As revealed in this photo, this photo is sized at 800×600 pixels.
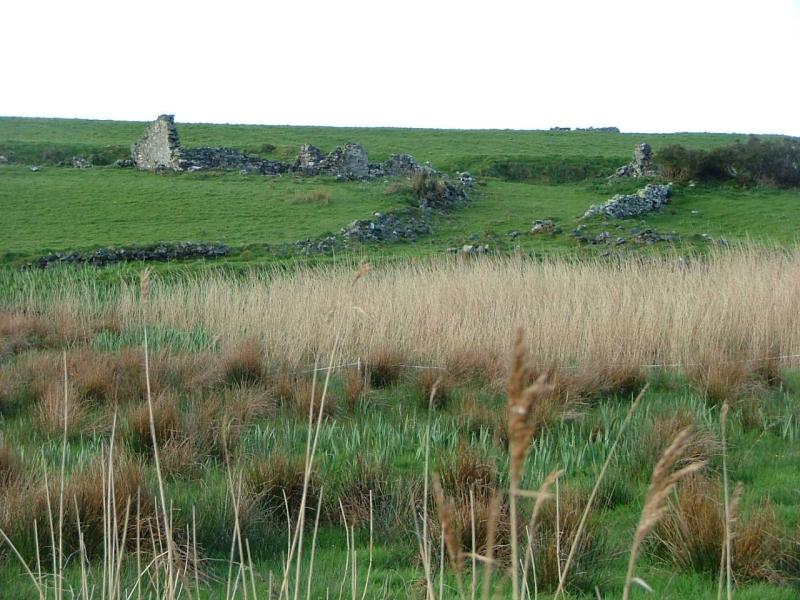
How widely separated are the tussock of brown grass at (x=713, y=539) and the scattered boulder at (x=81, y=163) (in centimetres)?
3143

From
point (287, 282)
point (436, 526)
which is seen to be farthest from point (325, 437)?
point (287, 282)

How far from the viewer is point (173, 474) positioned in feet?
15.9

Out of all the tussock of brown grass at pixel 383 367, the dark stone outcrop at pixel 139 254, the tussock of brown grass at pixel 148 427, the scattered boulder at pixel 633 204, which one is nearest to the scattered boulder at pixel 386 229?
the dark stone outcrop at pixel 139 254

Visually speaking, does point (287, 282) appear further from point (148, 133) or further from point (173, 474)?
point (148, 133)

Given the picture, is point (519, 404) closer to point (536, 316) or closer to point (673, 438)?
point (673, 438)

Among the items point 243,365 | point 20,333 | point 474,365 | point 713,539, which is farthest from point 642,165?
point 713,539

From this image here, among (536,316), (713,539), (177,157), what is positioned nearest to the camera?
(713,539)

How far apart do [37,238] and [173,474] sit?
17295mm

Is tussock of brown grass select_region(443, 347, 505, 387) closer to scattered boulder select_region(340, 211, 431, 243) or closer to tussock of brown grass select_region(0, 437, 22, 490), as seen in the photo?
tussock of brown grass select_region(0, 437, 22, 490)

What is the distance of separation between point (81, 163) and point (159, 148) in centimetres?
365

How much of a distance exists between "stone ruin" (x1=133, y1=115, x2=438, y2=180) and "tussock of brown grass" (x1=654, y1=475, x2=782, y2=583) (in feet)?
84.8

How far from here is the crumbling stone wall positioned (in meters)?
30.9

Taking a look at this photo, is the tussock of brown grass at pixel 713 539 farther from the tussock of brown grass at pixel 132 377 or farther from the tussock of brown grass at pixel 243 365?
the tussock of brown grass at pixel 243 365

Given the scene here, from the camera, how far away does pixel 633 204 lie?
75.5 feet
